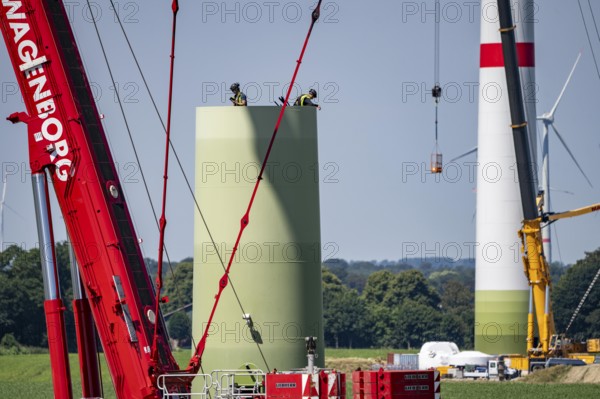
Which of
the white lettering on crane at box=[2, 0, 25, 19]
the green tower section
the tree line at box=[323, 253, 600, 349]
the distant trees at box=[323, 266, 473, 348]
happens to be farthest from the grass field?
the distant trees at box=[323, 266, 473, 348]

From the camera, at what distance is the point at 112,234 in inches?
976

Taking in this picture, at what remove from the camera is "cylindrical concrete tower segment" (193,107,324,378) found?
1190 inches

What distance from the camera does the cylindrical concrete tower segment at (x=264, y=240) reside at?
30.2 metres

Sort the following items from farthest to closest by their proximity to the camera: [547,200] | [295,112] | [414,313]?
[414,313]
[547,200]
[295,112]

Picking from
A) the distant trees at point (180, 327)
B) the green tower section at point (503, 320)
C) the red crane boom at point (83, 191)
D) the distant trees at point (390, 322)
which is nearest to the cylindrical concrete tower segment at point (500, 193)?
the green tower section at point (503, 320)

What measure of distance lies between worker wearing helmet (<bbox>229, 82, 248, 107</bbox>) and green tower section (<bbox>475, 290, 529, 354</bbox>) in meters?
48.0

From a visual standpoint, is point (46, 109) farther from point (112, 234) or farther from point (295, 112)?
point (295, 112)

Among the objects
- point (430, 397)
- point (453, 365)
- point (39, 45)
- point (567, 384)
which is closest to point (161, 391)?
point (430, 397)

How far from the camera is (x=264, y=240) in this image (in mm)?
30312

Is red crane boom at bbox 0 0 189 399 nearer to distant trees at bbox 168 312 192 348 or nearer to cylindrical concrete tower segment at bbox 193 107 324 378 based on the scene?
cylindrical concrete tower segment at bbox 193 107 324 378

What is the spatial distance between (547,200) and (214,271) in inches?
2625

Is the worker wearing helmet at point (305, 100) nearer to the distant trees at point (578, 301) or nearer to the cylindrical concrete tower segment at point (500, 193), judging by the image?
the cylindrical concrete tower segment at point (500, 193)

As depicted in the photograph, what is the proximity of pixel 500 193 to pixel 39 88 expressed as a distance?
5418 centimetres

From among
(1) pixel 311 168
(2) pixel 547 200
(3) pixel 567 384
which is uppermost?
(2) pixel 547 200
